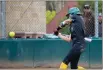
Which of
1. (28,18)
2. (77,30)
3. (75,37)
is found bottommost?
(75,37)

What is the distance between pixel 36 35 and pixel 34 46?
99cm

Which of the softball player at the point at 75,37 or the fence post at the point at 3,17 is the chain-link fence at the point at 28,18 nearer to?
the fence post at the point at 3,17

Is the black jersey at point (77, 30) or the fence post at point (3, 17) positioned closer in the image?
the black jersey at point (77, 30)

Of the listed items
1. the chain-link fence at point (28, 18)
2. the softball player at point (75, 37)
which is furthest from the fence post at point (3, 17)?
the softball player at point (75, 37)

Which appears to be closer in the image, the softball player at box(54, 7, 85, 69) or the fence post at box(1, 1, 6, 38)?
the softball player at box(54, 7, 85, 69)

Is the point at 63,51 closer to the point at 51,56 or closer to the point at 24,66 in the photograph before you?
the point at 51,56

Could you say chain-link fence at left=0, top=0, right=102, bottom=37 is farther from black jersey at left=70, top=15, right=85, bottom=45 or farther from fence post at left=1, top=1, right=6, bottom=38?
black jersey at left=70, top=15, right=85, bottom=45

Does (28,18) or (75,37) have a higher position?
(28,18)

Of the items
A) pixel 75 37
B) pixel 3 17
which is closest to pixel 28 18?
pixel 3 17

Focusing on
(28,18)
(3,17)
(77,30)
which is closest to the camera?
(77,30)

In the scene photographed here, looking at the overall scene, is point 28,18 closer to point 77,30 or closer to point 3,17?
point 3,17

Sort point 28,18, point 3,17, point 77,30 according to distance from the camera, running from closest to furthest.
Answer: point 77,30 → point 3,17 → point 28,18

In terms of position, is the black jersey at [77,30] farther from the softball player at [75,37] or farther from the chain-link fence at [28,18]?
the chain-link fence at [28,18]

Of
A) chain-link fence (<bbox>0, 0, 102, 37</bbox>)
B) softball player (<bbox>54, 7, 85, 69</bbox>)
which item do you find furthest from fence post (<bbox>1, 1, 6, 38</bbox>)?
softball player (<bbox>54, 7, 85, 69</bbox>)
